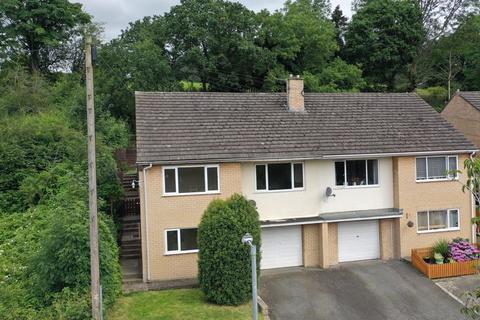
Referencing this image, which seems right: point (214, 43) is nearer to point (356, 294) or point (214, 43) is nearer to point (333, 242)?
point (333, 242)

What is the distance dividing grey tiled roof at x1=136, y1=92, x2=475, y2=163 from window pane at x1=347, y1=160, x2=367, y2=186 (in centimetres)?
83

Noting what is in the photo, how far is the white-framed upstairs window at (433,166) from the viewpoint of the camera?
2278 cm

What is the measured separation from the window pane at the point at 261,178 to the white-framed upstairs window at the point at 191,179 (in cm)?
203

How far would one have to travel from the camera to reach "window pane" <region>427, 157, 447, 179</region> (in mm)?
22875

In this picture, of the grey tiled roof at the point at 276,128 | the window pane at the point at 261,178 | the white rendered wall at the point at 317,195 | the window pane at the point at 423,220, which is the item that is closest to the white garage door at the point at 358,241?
the white rendered wall at the point at 317,195

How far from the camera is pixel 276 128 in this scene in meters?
22.5

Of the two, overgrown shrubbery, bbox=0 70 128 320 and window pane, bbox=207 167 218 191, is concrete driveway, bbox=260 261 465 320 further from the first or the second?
overgrown shrubbery, bbox=0 70 128 320

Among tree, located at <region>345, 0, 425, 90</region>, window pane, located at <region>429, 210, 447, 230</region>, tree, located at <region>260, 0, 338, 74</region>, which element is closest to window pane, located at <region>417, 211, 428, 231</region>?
window pane, located at <region>429, 210, 447, 230</region>

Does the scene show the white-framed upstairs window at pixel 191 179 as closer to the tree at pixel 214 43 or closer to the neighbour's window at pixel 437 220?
the neighbour's window at pixel 437 220

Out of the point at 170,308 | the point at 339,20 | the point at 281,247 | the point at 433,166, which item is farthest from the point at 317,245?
the point at 339,20

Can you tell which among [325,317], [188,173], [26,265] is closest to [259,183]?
[188,173]

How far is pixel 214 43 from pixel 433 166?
25.6 metres

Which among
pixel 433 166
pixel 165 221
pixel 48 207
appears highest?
pixel 433 166

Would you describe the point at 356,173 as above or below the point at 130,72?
below
